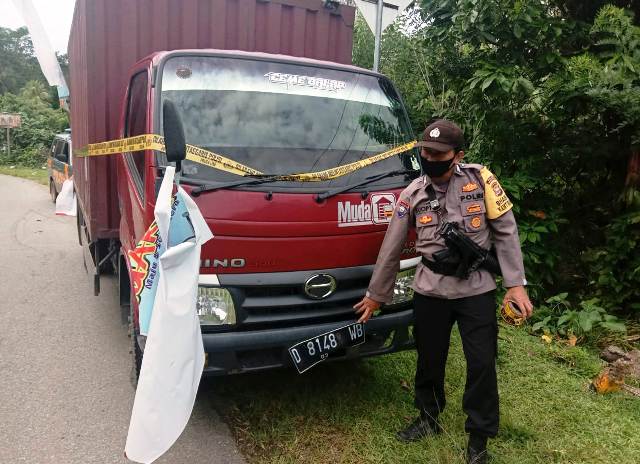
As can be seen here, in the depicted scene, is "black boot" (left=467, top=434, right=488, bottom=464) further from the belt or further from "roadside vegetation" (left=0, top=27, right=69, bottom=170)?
"roadside vegetation" (left=0, top=27, right=69, bottom=170)

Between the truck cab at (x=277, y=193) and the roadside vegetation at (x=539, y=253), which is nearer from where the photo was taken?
the truck cab at (x=277, y=193)

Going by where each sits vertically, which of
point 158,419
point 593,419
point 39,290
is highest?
point 158,419

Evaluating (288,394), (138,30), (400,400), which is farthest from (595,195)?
(138,30)

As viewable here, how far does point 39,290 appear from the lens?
5.67 meters

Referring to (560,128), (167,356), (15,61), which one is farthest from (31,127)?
(167,356)

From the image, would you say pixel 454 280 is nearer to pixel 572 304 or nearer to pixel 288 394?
pixel 288 394

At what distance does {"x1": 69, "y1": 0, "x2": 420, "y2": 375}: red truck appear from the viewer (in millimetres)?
2695

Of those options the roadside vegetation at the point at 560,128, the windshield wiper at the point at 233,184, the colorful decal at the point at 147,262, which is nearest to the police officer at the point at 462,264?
the windshield wiper at the point at 233,184

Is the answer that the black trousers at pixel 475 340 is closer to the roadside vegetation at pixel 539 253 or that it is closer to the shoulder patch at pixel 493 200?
the roadside vegetation at pixel 539 253

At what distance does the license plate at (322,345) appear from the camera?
9.13ft

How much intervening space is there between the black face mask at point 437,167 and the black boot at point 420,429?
4.46ft

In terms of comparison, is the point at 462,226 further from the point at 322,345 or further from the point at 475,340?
the point at 322,345

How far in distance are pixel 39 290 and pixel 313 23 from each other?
12.6 ft

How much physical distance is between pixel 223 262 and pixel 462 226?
1.16 meters
